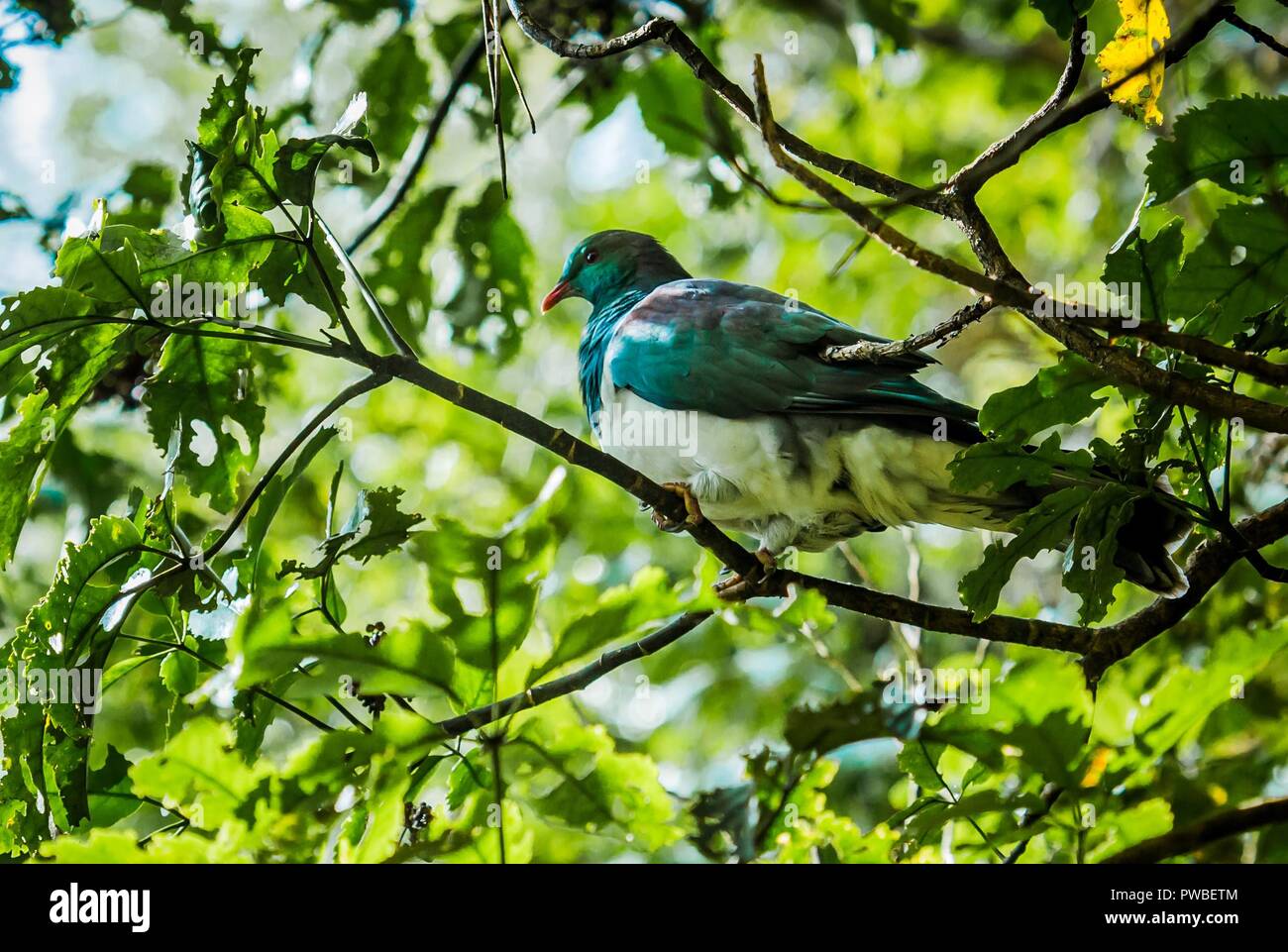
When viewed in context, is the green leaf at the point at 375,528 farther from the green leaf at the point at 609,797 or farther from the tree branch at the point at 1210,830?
the tree branch at the point at 1210,830

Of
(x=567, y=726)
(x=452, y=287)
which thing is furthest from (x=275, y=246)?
(x=452, y=287)

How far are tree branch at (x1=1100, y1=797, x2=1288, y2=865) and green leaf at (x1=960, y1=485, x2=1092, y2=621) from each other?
570mm

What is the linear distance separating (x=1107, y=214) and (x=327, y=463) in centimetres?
466

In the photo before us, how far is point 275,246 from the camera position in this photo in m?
2.46

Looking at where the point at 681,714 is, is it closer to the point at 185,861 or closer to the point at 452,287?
the point at 452,287

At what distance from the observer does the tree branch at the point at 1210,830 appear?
6.08ft

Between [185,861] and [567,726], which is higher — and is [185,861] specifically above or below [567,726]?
below

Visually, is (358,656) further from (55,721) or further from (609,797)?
(55,721)

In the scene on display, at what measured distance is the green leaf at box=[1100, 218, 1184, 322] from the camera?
2293 millimetres

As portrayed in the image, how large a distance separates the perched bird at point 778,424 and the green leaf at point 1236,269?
985 mm

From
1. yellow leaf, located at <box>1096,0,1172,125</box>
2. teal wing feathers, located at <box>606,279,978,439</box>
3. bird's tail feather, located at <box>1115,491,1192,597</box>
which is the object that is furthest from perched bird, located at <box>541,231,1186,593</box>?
yellow leaf, located at <box>1096,0,1172,125</box>

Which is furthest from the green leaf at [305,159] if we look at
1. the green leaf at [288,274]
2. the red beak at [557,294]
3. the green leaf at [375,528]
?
the red beak at [557,294]

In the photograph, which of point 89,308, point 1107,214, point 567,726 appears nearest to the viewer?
point 567,726

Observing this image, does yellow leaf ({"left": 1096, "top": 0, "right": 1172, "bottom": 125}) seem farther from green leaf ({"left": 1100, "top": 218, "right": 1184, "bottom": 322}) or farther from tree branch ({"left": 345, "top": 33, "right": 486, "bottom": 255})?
tree branch ({"left": 345, "top": 33, "right": 486, "bottom": 255})
